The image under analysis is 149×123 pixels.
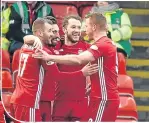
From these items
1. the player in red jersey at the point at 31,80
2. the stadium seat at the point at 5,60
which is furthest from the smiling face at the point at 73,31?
the stadium seat at the point at 5,60

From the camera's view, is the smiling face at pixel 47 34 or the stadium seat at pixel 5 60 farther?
the stadium seat at pixel 5 60

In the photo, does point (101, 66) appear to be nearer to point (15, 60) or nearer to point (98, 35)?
point (98, 35)

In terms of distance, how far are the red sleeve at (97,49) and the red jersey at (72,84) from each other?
5.8 inches

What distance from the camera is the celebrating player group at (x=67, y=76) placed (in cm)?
400

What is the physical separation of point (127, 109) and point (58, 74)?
16.5 inches

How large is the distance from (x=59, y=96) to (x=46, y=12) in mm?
469

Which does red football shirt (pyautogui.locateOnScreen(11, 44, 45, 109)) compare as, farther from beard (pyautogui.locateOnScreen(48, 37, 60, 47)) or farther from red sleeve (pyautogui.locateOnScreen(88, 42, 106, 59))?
red sleeve (pyautogui.locateOnScreen(88, 42, 106, 59))

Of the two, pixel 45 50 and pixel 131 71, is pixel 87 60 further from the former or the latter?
pixel 131 71

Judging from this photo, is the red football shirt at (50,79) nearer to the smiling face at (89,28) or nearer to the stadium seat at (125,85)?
the smiling face at (89,28)

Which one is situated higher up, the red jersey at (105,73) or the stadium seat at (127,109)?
the red jersey at (105,73)

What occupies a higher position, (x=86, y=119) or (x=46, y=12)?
(x=46, y=12)

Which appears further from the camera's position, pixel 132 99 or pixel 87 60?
pixel 132 99

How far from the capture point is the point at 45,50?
4023mm

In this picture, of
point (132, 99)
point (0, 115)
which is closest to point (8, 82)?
point (0, 115)
